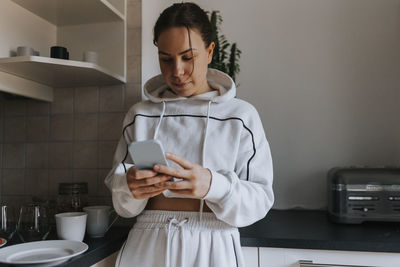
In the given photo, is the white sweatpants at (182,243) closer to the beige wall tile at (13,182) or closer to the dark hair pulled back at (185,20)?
the dark hair pulled back at (185,20)

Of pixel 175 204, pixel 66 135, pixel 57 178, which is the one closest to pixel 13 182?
pixel 57 178

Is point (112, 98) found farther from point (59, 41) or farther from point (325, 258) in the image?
point (325, 258)

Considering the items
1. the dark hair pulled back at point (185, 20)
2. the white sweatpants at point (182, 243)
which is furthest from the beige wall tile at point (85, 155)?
the dark hair pulled back at point (185, 20)

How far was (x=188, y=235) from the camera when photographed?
0.99m

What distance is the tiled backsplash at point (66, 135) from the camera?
1522 mm

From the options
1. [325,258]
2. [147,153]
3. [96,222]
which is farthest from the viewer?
A: [96,222]

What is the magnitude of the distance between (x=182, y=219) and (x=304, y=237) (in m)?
0.39

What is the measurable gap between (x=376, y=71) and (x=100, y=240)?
4.31 ft

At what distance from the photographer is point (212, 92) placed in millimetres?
1104

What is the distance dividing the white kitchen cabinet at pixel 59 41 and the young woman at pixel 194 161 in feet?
1.43

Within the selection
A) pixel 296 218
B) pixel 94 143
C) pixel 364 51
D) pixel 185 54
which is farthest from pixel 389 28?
pixel 94 143

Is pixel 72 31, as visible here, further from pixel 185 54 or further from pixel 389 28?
pixel 389 28

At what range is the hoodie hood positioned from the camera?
1081 mm

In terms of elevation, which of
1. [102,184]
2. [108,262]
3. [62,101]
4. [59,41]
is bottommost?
[108,262]
